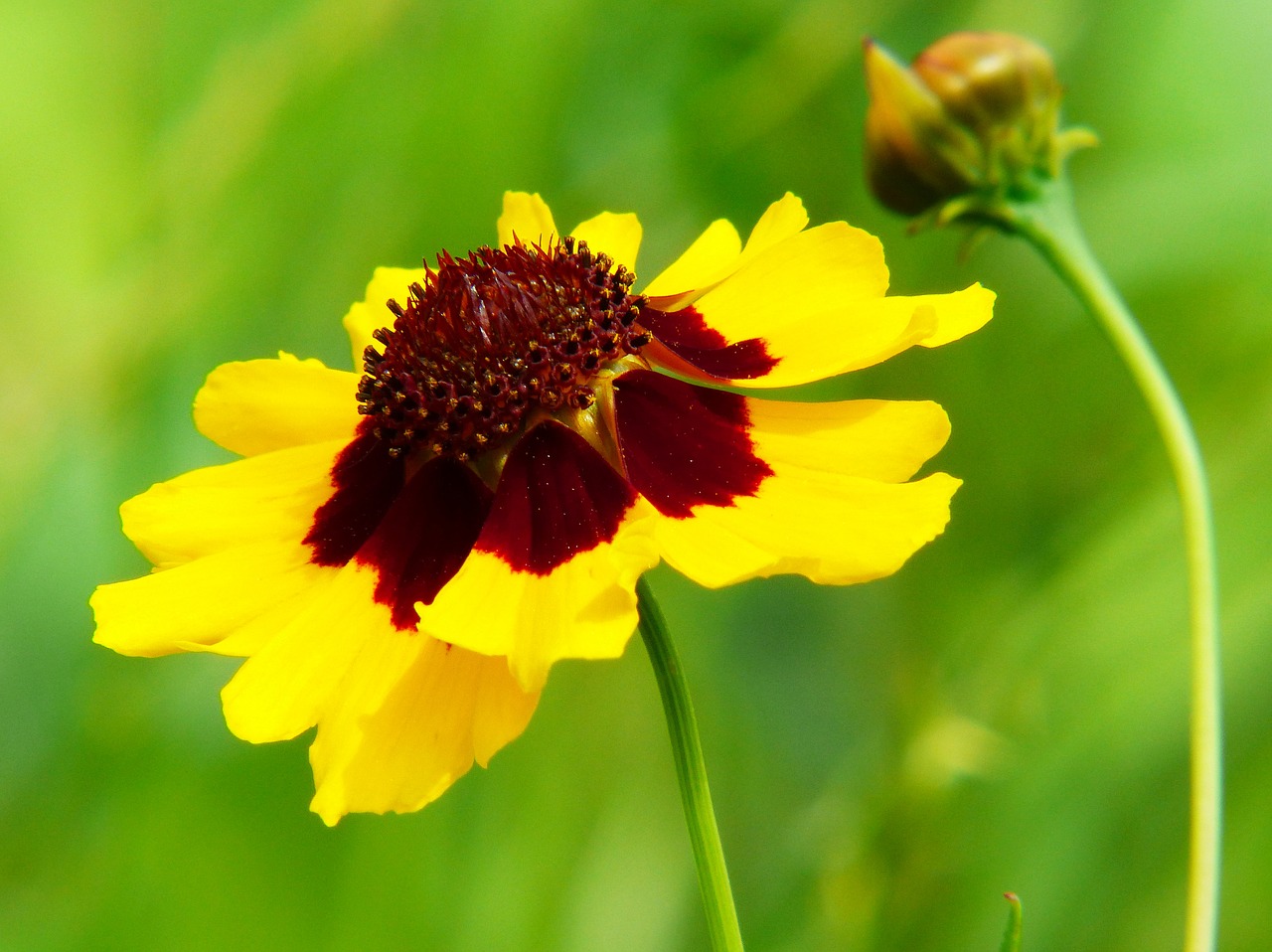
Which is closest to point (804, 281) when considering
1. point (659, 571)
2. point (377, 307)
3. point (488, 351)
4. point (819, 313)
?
point (819, 313)

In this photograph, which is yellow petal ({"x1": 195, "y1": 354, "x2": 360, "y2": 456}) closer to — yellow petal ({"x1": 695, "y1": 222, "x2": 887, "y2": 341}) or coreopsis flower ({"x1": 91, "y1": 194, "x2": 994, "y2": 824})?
coreopsis flower ({"x1": 91, "y1": 194, "x2": 994, "y2": 824})

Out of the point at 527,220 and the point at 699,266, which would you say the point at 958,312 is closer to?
the point at 699,266

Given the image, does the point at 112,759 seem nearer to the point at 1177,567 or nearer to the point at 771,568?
the point at 771,568

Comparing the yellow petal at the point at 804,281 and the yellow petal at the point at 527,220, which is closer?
the yellow petal at the point at 804,281

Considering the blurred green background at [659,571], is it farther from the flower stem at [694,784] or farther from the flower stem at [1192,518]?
the flower stem at [694,784]

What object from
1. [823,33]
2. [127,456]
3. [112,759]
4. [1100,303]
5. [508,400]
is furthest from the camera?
[823,33]

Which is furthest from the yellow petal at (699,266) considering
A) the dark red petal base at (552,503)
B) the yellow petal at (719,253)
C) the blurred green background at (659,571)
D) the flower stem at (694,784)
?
the blurred green background at (659,571)

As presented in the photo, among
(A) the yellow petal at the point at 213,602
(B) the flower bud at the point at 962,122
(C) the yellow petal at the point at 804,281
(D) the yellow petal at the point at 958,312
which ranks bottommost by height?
(A) the yellow petal at the point at 213,602

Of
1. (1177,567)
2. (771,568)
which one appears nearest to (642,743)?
(1177,567)
